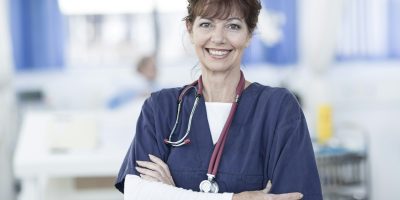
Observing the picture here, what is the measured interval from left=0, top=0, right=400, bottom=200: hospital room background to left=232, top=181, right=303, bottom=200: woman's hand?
9.06 ft

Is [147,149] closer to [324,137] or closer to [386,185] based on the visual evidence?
[324,137]

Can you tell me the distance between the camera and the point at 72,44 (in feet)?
15.9

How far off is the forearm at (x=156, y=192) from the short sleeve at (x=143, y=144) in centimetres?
4

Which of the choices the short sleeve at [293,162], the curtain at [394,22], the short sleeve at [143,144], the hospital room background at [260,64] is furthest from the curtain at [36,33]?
the short sleeve at [293,162]

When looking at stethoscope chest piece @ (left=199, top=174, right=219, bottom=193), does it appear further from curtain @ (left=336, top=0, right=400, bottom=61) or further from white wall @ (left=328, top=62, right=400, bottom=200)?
curtain @ (left=336, top=0, right=400, bottom=61)

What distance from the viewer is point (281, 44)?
16.0 feet

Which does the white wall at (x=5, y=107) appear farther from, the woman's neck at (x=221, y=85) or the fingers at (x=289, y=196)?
the fingers at (x=289, y=196)

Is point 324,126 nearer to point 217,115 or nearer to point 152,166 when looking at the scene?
point 217,115

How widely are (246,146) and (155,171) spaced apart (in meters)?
0.22

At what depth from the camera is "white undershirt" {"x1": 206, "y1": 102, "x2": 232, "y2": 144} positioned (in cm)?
164

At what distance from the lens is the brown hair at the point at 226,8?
1.58 meters

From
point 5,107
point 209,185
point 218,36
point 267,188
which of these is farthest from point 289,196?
point 5,107

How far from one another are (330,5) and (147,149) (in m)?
3.06

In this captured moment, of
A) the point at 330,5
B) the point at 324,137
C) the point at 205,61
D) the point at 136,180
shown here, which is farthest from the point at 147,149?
the point at 330,5
